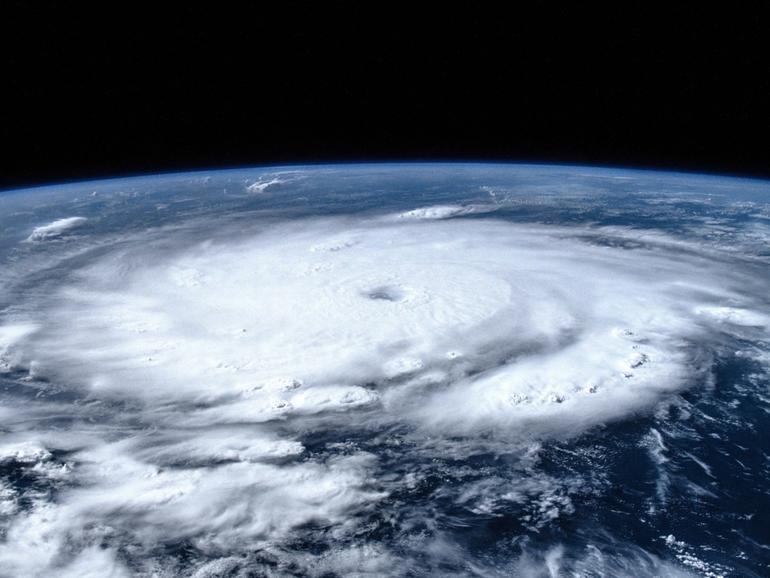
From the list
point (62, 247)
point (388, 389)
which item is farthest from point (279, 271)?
point (62, 247)

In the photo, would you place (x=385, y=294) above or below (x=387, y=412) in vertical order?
above

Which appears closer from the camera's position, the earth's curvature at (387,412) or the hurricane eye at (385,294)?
the earth's curvature at (387,412)

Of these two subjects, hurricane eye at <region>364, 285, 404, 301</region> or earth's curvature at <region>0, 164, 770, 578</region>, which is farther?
hurricane eye at <region>364, 285, 404, 301</region>

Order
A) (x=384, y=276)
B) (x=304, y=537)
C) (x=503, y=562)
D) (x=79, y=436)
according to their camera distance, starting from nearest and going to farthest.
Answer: (x=503, y=562), (x=304, y=537), (x=79, y=436), (x=384, y=276)

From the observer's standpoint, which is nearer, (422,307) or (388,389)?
(388,389)

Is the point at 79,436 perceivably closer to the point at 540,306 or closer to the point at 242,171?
the point at 540,306

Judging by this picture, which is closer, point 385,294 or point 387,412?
point 387,412

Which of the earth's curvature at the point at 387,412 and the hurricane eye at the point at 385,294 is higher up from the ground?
the hurricane eye at the point at 385,294

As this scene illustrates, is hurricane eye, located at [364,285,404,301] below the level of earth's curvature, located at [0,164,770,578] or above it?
above
